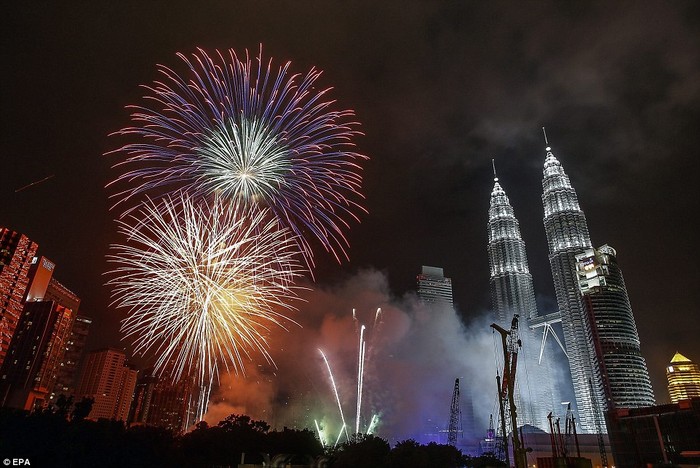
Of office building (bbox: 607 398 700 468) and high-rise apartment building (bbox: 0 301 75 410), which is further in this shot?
high-rise apartment building (bbox: 0 301 75 410)

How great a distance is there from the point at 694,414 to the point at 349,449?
301 feet

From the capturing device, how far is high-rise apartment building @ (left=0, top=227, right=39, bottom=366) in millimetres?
147000

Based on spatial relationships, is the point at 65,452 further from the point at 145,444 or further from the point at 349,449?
the point at 349,449

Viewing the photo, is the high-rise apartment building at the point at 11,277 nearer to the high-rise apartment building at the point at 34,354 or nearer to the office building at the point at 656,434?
the high-rise apartment building at the point at 34,354

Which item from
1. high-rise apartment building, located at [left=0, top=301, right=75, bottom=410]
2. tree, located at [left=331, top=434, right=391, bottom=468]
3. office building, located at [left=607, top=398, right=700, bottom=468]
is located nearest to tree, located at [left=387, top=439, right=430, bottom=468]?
tree, located at [left=331, top=434, right=391, bottom=468]

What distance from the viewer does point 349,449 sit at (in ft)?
296

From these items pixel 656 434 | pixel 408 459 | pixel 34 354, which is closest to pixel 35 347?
pixel 34 354

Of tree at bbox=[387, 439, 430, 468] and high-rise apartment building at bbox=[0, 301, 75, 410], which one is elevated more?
high-rise apartment building at bbox=[0, 301, 75, 410]

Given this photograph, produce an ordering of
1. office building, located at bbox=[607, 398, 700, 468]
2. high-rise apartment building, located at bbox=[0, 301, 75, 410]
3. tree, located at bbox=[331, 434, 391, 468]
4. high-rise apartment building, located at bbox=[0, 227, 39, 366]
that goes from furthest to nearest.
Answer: high-rise apartment building, located at bbox=[0, 301, 75, 410] → high-rise apartment building, located at bbox=[0, 227, 39, 366] → office building, located at bbox=[607, 398, 700, 468] → tree, located at bbox=[331, 434, 391, 468]

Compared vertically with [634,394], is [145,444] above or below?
below

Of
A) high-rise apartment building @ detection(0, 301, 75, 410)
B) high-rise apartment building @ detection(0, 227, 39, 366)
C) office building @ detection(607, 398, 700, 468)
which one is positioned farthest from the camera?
high-rise apartment building @ detection(0, 301, 75, 410)

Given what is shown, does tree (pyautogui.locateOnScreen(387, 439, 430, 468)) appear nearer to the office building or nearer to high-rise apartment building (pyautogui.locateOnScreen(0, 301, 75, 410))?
the office building

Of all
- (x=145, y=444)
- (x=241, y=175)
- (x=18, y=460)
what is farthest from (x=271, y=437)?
(x=241, y=175)

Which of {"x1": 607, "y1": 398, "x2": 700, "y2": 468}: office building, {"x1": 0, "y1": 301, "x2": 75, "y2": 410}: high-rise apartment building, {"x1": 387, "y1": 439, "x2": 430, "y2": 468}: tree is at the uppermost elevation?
{"x1": 0, "y1": 301, "x2": 75, "y2": 410}: high-rise apartment building
